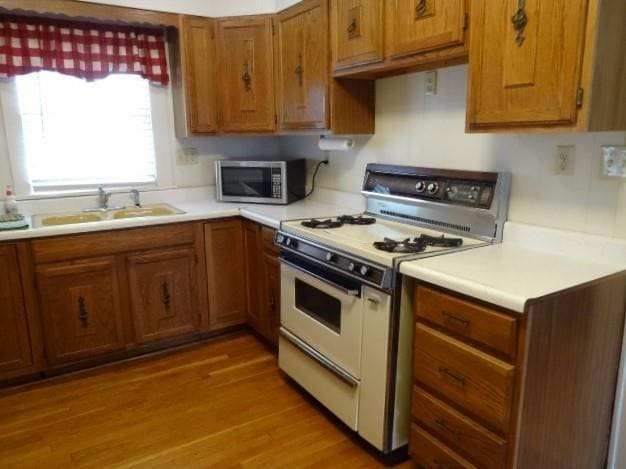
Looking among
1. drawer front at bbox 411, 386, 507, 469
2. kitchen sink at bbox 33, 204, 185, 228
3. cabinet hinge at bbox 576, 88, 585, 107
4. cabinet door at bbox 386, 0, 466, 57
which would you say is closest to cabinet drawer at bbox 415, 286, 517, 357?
drawer front at bbox 411, 386, 507, 469

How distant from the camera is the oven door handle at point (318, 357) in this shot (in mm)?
1973

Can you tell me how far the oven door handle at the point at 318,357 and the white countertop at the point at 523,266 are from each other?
60 centimetres

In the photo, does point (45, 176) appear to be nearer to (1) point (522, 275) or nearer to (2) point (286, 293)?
(2) point (286, 293)

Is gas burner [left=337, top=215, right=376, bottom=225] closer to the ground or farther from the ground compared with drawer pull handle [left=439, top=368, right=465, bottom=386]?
farther from the ground

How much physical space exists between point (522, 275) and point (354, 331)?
2.33 feet

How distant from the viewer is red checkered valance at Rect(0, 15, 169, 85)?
263cm

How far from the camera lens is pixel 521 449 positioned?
1390 millimetres

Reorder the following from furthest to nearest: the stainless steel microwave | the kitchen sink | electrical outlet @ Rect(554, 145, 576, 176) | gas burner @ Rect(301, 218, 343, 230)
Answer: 1. the stainless steel microwave
2. the kitchen sink
3. gas burner @ Rect(301, 218, 343, 230)
4. electrical outlet @ Rect(554, 145, 576, 176)

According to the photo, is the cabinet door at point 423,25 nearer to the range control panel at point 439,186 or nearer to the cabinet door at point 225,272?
the range control panel at point 439,186

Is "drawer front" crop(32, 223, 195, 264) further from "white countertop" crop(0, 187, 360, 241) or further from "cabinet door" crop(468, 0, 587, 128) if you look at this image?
"cabinet door" crop(468, 0, 587, 128)

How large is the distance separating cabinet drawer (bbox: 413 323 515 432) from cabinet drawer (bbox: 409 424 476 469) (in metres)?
0.20

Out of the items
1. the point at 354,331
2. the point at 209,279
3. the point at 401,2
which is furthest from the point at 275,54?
the point at 354,331

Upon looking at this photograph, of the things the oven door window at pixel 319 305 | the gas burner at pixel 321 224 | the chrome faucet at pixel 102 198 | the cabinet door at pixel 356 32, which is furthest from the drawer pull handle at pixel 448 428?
the chrome faucet at pixel 102 198

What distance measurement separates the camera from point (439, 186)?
84.7 inches
